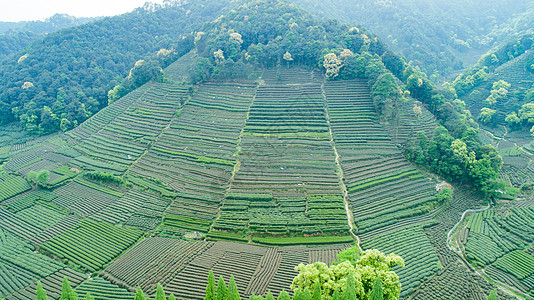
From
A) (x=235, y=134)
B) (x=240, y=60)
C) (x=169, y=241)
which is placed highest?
(x=240, y=60)

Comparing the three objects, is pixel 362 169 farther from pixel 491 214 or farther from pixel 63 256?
pixel 63 256

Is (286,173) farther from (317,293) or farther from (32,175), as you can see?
(32,175)

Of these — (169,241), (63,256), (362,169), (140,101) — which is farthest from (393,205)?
(140,101)

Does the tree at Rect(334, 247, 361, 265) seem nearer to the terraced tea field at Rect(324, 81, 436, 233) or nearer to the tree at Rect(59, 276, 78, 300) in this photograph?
the terraced tea field at Rect(324, 81, 436, 233)

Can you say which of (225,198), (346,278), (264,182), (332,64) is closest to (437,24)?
(332,64)

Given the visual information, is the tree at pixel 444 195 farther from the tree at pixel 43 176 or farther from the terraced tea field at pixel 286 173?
the tree at pixel 43 176

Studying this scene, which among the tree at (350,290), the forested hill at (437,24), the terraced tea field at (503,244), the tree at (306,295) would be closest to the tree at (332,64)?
the terraced tea field at (503,244)
